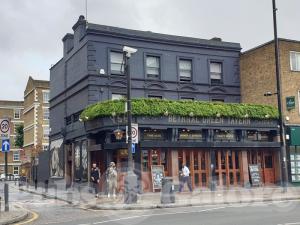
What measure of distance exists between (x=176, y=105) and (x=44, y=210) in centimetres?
1116

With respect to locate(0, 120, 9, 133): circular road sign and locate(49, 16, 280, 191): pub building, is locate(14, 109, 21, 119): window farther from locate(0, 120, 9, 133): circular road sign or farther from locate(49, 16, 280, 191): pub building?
locate(0, 120, 9, 133): circular road sign

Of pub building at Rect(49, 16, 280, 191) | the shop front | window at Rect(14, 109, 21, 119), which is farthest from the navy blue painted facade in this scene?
window at Rect(14, 109, 21, 119)

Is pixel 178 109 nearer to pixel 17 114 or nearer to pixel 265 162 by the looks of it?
pixel 265 162

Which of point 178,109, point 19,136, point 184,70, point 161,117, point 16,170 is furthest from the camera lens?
point 16,170

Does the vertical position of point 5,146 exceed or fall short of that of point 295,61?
it falls short

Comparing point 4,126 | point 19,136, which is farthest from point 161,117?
point 19,136

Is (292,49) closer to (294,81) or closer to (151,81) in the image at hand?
(294,81)

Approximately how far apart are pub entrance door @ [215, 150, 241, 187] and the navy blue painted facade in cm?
539

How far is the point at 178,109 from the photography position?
88.5 feet

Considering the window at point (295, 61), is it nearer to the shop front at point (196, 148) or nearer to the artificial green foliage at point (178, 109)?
the artificial green foliage at point (178, 109)

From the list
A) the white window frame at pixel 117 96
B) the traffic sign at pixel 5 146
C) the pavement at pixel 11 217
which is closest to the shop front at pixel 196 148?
the white window frame at pixel 117 96

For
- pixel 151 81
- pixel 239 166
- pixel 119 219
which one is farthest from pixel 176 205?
pixel 151 81

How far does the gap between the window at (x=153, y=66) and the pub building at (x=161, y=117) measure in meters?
0.07

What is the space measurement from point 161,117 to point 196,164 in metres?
3.68
